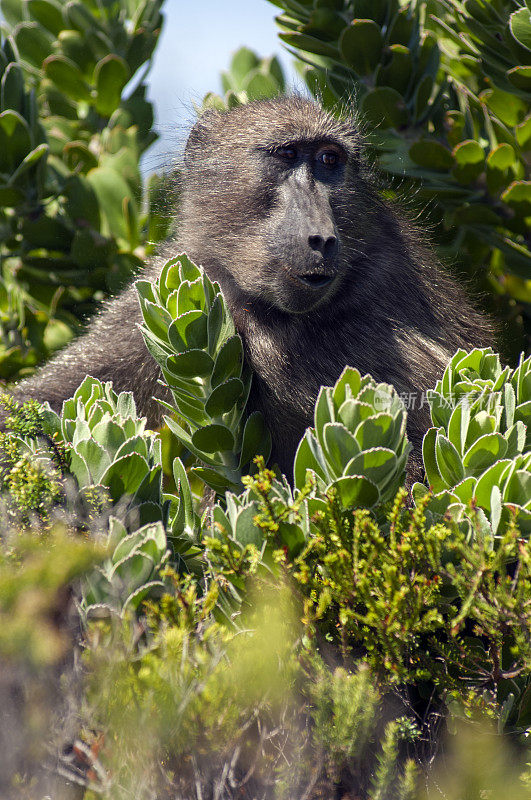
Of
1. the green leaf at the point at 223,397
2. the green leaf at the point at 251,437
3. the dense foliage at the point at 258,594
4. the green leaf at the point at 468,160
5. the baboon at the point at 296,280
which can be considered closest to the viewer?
the dense foliage at the point at 258,594

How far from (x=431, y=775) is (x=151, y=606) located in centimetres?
53

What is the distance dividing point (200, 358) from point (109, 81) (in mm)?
1715

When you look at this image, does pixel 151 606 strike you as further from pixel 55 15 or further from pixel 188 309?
pixel 55 15

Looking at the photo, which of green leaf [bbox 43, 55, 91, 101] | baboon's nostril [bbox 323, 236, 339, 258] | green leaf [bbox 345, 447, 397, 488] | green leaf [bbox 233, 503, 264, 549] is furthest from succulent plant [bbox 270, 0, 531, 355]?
green leaf [bbox 233, 503, 264, 549]

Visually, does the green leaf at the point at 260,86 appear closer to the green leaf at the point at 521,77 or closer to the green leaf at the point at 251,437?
the green leaf at the point at 521,77

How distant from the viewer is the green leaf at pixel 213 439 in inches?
61.1

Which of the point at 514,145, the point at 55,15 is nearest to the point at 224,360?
the point at 514,145

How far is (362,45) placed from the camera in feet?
7.72

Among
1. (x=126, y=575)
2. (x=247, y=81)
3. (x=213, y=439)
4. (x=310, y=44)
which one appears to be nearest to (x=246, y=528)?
(x=126, y=575)

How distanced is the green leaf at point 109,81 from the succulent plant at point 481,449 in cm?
182

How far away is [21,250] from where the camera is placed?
2.68 meters

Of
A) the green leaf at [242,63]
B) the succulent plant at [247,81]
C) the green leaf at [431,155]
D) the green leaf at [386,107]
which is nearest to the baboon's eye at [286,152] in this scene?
the green leaf at [386,107]

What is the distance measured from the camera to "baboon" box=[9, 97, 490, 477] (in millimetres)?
2248

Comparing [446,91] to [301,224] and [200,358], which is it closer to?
[301,224]
